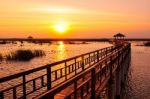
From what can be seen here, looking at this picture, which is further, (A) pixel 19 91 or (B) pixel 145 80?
(B) pixel 145 80

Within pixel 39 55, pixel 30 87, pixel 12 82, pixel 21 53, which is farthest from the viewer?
pixel 39 55

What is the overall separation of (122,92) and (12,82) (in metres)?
8.61

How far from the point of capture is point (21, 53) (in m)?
47.3

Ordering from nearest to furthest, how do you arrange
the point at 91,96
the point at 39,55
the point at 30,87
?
1. the point at 91,96
2. the point at 30,87
3. the point at 39,55

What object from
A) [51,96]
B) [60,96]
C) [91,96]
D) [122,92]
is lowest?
[122,92]

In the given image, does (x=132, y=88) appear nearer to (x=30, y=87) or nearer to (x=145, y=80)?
(x=145, y=80)

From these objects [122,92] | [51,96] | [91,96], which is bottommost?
[122,92]

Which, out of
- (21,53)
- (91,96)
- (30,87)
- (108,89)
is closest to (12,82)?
(30,87)

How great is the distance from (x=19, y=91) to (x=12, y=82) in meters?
3.84

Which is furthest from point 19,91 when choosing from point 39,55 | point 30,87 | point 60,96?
point 39,55

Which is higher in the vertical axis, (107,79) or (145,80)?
(107,79)

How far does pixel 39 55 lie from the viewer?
55.2 metres

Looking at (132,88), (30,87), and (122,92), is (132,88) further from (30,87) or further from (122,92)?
(30,87)

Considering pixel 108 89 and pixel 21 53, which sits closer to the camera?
pixel 108 89
